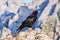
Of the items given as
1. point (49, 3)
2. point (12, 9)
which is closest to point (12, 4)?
point (12, 9)

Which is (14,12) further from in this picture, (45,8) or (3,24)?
(45,8)

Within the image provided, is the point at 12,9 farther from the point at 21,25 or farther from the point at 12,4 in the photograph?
the point at 21,25

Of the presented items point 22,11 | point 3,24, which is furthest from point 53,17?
point 3,24

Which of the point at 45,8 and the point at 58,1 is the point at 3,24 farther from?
the point at 58,1

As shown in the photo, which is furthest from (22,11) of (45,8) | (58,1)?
(58,1)

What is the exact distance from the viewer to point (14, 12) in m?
2.36

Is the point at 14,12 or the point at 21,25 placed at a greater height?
the point at 14,12

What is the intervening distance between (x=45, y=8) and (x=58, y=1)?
0.51ft

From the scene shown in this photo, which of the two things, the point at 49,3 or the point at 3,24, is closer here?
the point at 49,3

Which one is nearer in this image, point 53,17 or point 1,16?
point 53,17

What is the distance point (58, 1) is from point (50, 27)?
0.92 ft

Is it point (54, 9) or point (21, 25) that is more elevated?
point (54, 9)

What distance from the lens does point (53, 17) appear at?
216cm

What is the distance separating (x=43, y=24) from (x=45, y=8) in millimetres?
173
